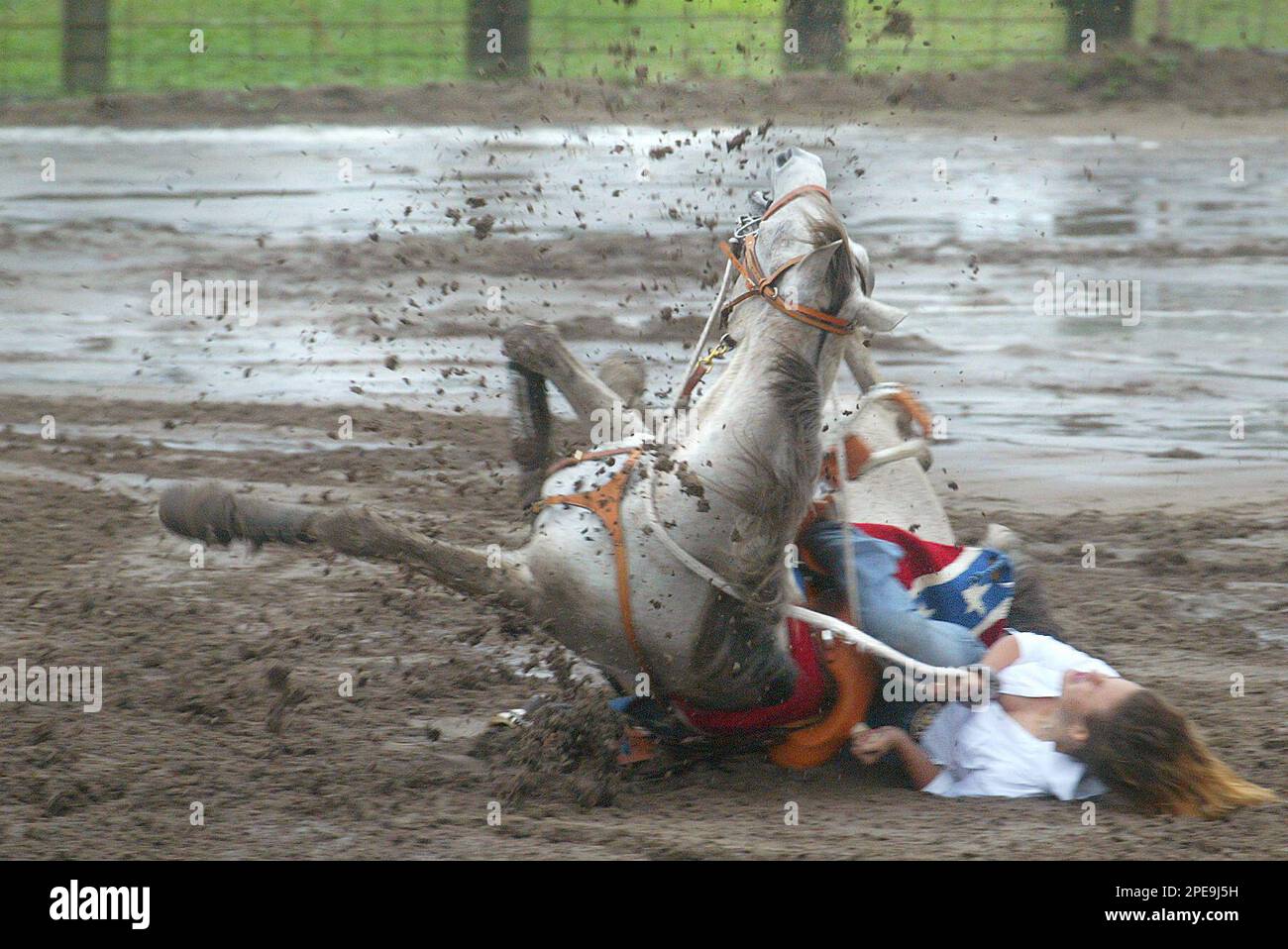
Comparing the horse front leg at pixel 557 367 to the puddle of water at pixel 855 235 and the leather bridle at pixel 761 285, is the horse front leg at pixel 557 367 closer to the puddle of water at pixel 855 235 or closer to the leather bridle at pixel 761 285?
the puddle of water at pixel 855 235

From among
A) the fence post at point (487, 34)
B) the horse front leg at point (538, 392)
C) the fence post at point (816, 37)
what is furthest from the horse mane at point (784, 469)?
the fence post at point (487, 34)

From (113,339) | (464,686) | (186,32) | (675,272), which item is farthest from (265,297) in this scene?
(186,32)

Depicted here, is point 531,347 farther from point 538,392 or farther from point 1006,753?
point 1006,753

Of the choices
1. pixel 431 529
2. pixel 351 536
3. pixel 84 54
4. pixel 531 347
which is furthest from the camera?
pixel 84 54

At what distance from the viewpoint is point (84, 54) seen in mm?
17484

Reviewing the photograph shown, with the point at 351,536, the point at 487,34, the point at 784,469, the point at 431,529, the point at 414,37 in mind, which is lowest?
the point at 431,529

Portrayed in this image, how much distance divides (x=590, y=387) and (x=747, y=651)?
40.8 inches

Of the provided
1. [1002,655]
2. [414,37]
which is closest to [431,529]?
[1002,655]

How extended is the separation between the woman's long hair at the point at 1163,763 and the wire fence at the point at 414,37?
1368 cm

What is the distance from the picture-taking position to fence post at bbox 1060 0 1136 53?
18.1 metres

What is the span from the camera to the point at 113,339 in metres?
9.28

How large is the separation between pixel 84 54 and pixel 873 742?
1602cm

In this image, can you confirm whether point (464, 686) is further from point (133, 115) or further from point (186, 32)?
point (186, 32)

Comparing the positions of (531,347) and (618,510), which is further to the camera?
(531,347)
